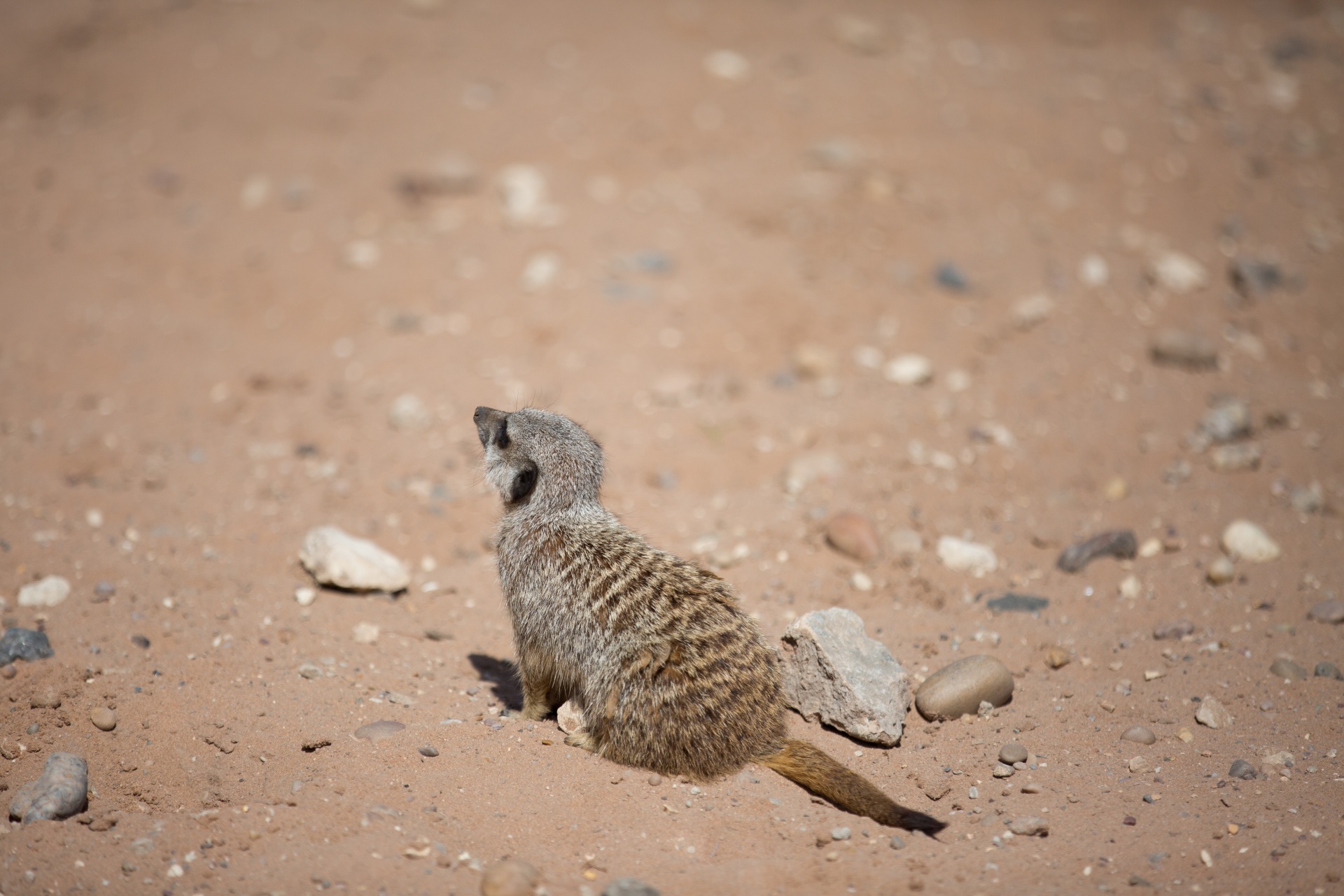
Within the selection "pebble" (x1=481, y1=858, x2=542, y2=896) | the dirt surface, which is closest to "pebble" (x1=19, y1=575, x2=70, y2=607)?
the dirt surface

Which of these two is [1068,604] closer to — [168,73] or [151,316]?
[151,316]

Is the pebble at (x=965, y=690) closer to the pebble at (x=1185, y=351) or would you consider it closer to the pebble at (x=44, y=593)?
the pebble at (x=1185, y=351)

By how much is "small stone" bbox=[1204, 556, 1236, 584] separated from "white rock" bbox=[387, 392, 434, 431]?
485 centimetres

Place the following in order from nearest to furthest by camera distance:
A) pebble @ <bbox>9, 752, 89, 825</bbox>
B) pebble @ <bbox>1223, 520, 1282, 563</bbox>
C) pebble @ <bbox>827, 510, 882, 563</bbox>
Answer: pebble @ <bbox>9, 752, 89, 825</bbox> → pebble @ <bbox>1223, 520, 1282, 563</bbox> → pebble @ <bbox>827, 510, 882, 563</bbox>

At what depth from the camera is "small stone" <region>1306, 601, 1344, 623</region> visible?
15.6 feet

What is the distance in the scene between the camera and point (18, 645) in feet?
14.3

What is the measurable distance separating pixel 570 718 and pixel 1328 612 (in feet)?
12.4

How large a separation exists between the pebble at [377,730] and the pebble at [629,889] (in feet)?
4.16

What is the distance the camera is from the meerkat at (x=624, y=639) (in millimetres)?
3756

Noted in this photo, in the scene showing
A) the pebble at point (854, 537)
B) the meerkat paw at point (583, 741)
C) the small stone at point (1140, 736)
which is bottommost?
the pebble at point (854, 537)

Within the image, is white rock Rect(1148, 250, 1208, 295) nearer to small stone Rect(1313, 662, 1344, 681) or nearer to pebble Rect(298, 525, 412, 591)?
Answer: small stone Rect(1313, 662, 1344, 681)

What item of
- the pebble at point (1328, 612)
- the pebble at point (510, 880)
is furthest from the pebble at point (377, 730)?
the pebble at point (1328, 612)

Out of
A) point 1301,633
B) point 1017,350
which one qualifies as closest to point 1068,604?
point 1301,633

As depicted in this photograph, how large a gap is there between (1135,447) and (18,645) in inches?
250
